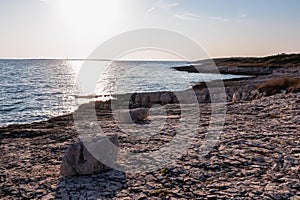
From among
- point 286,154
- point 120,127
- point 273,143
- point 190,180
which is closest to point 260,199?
point 190,180

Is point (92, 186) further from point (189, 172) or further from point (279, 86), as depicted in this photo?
point (279, 86)

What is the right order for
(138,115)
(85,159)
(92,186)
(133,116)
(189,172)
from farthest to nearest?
(138,115) → (133,116) → (85,159) → (189,172) → (92,186)

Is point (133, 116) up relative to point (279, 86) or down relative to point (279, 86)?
down

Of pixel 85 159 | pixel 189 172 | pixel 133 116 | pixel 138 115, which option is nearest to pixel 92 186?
pixel 85 159

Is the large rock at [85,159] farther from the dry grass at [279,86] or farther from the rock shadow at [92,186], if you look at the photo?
the dry grass at [279,86]

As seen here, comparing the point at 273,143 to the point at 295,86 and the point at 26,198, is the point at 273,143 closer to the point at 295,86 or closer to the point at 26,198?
the point at 26,198

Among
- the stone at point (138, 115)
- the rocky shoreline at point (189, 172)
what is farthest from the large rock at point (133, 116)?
the rocky shoreline at point (189, 172)

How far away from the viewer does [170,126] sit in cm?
1719

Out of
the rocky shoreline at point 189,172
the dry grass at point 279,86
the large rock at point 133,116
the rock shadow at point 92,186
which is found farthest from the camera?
the dry grass at point 279,86

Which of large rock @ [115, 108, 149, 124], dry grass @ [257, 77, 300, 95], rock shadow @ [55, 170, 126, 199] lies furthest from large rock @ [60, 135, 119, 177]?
dry grass @ [257, 77, 300, 95]

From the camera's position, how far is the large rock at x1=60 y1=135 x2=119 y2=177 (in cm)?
980

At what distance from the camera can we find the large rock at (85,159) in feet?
32.2

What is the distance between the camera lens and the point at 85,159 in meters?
9.85

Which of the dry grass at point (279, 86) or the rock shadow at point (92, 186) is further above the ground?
the dry grass at point (279, 86)
